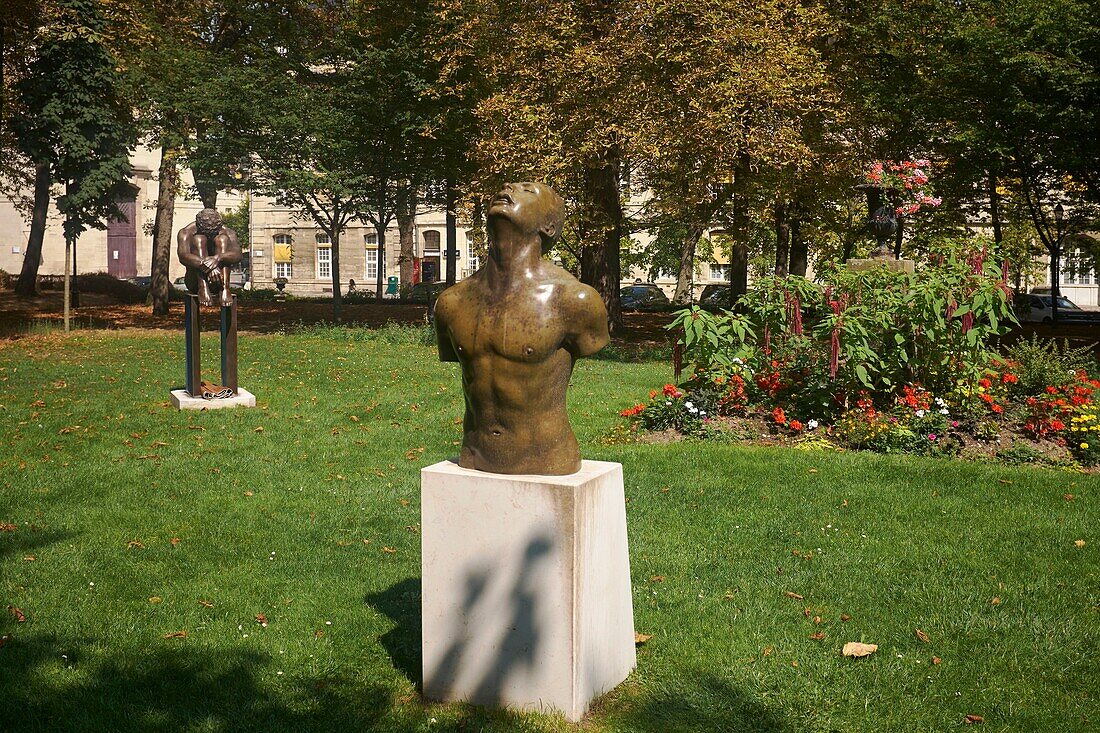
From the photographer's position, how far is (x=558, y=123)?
63.8ft

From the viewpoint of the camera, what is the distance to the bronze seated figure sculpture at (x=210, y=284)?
12.0 m

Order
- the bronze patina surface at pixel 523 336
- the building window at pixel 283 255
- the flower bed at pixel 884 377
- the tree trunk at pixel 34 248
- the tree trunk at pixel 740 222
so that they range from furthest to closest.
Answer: the building window at pixel 283 255, the tree trunk at pixel 34 248, the tree trunk at pixel 740 222, the flower bed at pixel 884 377, the bronze patina surface at pixel 523 336

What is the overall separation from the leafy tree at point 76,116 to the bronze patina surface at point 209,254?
11052 mm

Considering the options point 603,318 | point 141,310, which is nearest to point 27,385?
point 603,318

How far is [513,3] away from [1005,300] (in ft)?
45.1

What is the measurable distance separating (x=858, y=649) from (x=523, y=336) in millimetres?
2323

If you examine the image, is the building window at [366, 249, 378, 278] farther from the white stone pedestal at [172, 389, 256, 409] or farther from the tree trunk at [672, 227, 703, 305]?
the white stone pedestal at [172, 389, 256, 409]

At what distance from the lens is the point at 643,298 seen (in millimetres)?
42312

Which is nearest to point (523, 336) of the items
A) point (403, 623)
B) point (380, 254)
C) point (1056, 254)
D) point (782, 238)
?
point (403, 623)

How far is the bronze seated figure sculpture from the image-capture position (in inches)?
472

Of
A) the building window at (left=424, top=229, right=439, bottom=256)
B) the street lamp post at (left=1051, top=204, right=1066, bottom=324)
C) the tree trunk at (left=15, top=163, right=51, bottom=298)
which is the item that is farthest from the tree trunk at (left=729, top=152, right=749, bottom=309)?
the building window at (left=424, top=229, right=439, bottom=256)

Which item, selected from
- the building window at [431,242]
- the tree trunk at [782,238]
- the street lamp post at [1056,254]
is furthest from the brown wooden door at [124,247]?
the street lamp post at [1056,254]

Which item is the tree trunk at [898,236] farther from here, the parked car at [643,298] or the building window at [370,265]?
the building window at [370,265]

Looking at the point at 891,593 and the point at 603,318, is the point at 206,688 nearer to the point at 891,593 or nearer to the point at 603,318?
the point at 603,318
